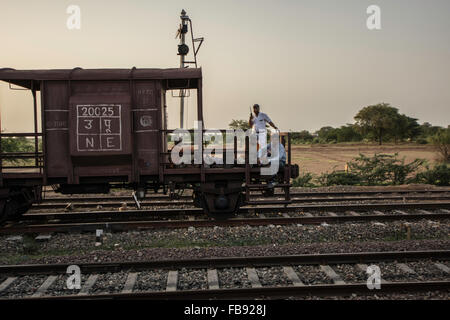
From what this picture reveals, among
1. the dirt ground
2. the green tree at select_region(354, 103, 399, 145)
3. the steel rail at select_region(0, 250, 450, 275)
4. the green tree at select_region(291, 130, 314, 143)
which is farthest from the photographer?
the green tree at select_region(291, 130, 314, 143)

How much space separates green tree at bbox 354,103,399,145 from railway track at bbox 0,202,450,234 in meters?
53.3

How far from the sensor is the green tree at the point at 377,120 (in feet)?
199

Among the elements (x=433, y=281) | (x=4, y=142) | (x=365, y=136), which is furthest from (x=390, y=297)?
(x=365, y=136)

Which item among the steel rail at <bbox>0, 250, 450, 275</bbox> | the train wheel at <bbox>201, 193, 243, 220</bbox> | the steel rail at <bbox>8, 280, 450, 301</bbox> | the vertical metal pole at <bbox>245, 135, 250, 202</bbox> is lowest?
the steel rail at <bbox>8, 280, 450, 301</bbox>

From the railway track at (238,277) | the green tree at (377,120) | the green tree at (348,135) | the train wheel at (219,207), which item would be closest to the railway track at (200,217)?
the train wheel at (219,207)

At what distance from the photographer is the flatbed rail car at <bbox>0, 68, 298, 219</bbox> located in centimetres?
795

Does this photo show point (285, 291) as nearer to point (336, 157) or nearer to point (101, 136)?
point (101, 136)

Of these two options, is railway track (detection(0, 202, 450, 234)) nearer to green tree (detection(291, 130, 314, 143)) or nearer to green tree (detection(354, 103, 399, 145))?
green tree (detection(354, 103, 399, 145))

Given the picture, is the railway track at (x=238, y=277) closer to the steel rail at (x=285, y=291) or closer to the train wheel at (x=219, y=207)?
the steel rail at (x=285, y=291)

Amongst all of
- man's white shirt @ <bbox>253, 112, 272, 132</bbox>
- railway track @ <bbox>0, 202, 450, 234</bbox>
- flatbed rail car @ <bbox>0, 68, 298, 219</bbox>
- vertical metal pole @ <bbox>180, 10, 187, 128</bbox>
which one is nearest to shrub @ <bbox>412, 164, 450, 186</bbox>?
railway track @ <bbox>0, 202, 450, 234</bbox>

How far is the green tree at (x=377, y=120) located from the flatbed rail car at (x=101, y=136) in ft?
186

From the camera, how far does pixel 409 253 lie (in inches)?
242

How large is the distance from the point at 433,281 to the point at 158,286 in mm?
3992

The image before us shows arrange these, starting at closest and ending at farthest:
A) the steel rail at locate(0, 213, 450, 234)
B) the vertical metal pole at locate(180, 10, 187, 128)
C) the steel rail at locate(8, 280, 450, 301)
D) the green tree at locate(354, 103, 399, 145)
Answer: the steel rail at locate(8, 280, 450, 301) → the steel rail at locate(0, 213, 450, 234) → the vertical metal pole at locate(180, 10, 187, 128) → the green tree at locate(354, 103, 399, 145)
